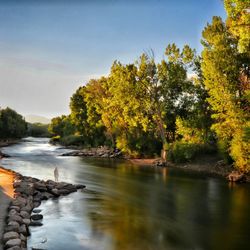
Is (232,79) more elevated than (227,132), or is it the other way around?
(232,79)

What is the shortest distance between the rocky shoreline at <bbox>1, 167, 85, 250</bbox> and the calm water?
24.0 inches

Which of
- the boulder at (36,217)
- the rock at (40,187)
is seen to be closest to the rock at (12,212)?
the boulder at (36,217)

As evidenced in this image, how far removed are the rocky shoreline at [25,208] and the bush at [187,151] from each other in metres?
20.0

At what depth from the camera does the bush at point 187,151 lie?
47469mm

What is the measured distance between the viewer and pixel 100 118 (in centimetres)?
8112

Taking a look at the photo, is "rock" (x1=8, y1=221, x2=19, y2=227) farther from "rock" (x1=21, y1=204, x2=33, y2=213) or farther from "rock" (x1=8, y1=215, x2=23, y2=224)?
"rock" (x1=21, y1=204, x2=33, y2=213)

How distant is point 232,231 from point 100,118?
208 ft

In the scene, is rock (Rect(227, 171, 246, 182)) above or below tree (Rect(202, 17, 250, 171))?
below

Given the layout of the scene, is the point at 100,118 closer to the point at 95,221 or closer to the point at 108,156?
the point at 108,156

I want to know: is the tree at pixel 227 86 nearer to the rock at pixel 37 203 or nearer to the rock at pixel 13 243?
the rock at pixel 37 203

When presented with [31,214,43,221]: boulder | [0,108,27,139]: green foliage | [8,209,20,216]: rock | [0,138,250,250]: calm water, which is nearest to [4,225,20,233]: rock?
[0,138,250,250]: calm water

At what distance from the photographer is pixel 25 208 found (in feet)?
70.8

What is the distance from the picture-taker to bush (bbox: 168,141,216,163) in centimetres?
4747

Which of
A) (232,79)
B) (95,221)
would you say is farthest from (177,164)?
(95,221)
